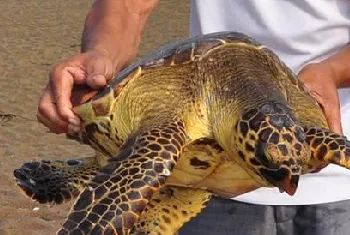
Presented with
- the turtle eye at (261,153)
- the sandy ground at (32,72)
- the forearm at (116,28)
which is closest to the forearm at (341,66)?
the turtle eye at (261,153)

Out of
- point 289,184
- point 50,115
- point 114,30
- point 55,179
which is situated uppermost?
point 114,30

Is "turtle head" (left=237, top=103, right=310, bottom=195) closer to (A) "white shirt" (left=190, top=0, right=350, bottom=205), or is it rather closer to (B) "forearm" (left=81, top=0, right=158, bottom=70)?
(A) "white shirt" (left=190, top=0, right=350, bottom=205)

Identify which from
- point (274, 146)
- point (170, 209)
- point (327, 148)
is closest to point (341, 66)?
point (327, 148)

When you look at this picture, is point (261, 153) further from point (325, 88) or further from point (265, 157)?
point (325, 88)

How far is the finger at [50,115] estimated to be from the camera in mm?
2453

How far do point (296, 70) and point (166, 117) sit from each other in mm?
A: 557

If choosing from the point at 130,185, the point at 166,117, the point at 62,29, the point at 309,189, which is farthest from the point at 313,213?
the point at 62,29

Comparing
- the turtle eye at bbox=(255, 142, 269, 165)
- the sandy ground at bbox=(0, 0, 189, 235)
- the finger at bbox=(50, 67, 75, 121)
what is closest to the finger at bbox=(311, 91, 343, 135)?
the turtle eye at bbox=(255, 142, 269, 165)

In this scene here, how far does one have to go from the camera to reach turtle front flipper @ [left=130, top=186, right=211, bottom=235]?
252cm

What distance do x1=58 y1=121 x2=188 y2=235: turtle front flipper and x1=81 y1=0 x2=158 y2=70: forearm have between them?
520 mm

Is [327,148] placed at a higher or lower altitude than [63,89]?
lower

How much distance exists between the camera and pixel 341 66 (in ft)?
8.16

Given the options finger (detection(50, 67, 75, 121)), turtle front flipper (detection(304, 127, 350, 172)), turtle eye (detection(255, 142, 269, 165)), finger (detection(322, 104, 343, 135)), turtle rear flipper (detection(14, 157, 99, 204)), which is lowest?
turtle rear flipper (detection(14, 157, 99, 204))

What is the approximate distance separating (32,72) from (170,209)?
337 inches
